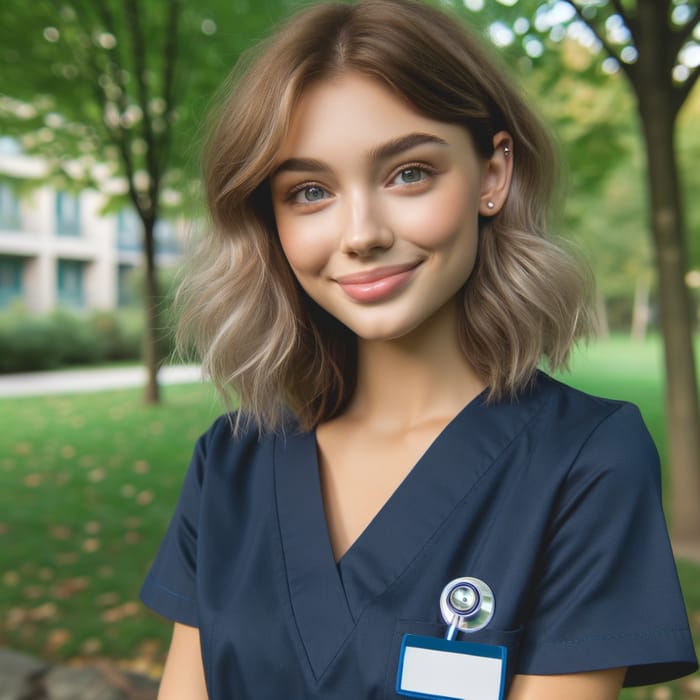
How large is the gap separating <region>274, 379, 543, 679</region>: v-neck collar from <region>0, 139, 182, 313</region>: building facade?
23.4 metres

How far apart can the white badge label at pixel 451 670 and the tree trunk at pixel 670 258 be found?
3566 mm

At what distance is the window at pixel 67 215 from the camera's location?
27.2m

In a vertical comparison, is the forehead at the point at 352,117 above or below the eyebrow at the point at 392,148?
above

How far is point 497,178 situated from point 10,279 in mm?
26757

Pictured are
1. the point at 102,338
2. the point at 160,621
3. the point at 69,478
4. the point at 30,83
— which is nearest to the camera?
the point at 160,621

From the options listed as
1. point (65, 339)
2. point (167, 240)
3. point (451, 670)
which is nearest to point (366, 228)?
point (451, 670)

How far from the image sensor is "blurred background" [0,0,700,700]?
385 centimetres

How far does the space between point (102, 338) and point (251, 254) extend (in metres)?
19.3

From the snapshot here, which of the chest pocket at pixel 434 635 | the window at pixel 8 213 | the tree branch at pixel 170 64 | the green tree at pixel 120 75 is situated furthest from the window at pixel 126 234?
the chest pocket at pixel 434 635

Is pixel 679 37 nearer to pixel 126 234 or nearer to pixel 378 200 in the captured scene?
pixel 378 200

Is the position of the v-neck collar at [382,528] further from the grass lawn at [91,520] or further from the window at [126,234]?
the window at [126,234]

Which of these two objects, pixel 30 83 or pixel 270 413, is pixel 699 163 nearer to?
pixel 30 83

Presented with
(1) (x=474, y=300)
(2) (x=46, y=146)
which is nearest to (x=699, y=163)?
(2) (x=46, y=146)

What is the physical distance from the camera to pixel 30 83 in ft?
26.3
